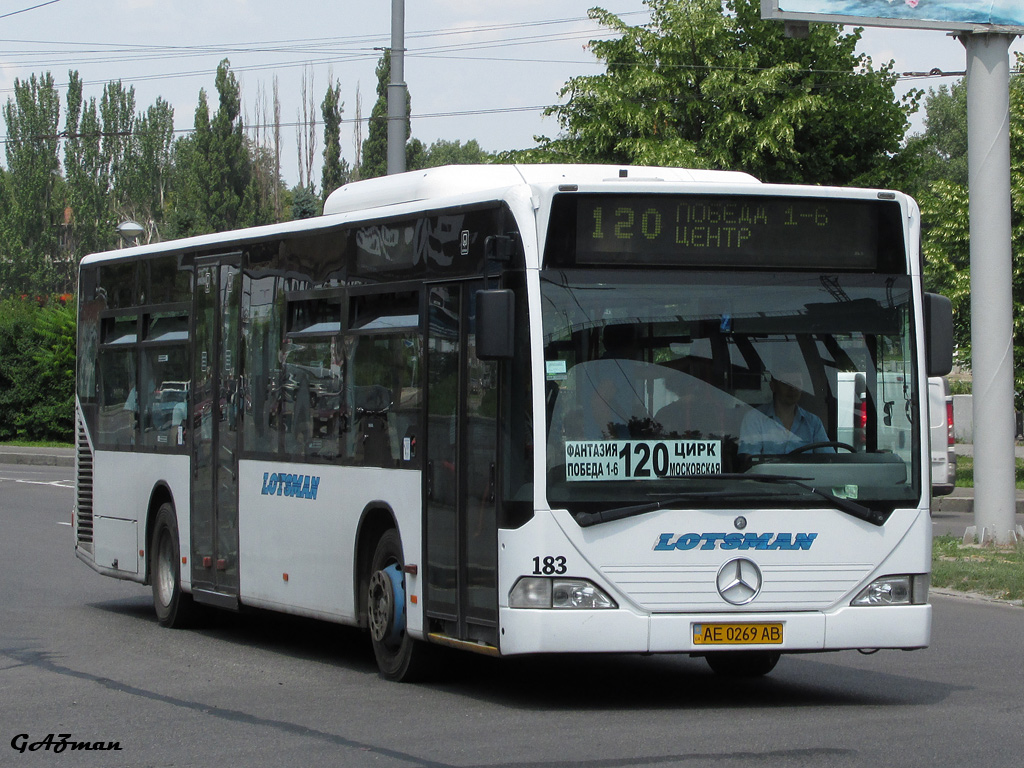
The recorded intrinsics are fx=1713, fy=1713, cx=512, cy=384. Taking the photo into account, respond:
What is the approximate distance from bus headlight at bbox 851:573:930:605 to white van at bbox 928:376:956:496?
15434 millimetres

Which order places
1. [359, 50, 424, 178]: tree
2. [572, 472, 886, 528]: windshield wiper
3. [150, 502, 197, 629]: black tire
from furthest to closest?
[359, 50, 424, 178]: tree
[150, 502, 197, 629]: black tire
[572, 472, 886, 528]: windshield wiper

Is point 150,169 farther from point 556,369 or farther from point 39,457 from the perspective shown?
point 556,369

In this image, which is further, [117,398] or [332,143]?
[332,143]

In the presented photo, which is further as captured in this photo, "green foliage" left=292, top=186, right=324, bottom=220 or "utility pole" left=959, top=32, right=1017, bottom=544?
"utility pole" left=959, top=32, right=1017, bottom=544

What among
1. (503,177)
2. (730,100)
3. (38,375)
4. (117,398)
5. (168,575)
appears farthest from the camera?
(38,375)

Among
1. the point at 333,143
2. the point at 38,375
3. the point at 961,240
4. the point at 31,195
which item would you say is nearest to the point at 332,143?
the point at 333,143

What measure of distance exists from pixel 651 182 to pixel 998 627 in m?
5.65

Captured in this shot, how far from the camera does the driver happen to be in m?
8.84

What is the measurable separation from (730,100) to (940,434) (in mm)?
11797

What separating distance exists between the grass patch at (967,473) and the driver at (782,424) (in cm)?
2244

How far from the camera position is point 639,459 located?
873 cm

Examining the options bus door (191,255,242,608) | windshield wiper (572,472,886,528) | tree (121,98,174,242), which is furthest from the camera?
tree (121,98,174,242)

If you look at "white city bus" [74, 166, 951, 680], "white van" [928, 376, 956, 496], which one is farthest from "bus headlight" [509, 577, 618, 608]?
"white van" [928, 376, 956, 496]

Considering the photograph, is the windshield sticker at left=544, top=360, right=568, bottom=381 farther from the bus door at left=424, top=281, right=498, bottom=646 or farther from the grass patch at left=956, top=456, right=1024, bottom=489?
the grass patch at left=956, top=456, right=1024, bottom=489
